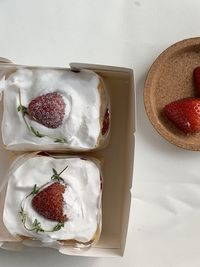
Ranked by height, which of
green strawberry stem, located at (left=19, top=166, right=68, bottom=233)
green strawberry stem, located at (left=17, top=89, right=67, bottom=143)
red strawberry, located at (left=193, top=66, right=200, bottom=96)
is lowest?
green strawberry stem, located at (left=19, top=166, right=68, bottom=233)

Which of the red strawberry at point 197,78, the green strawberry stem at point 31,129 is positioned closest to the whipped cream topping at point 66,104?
the green strawberry stem at point 31,129

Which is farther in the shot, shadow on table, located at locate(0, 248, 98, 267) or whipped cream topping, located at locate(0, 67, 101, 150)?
shadow on table, located at locate(0, 248, 98, 267)

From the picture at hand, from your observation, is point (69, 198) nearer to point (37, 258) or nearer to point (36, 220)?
point (36, 220)


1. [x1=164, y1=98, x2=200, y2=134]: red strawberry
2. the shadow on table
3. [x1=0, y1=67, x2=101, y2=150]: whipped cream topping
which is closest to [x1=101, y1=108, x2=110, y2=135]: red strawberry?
[x1=0, y1=67, x2=101, y2=150]: whipped cream topping

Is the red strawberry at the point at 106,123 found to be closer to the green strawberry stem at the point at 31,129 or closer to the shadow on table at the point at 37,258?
the green strawberry stem at the point at 31,129

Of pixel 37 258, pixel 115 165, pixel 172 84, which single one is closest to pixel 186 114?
pixel 172 84

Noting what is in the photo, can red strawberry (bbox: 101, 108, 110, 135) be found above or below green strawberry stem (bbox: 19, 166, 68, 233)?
above

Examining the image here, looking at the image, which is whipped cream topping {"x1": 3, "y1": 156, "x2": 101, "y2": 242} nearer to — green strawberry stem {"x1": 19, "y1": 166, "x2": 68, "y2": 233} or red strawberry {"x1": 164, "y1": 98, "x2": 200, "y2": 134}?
green strawberry stem {"x1": 19, "y1": 166, "x2": 68, "y2": 233}
